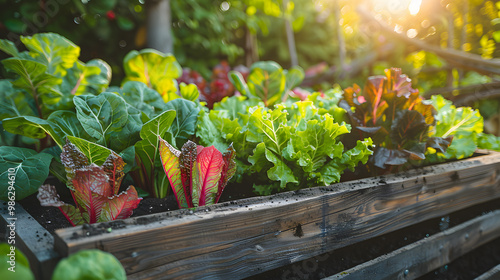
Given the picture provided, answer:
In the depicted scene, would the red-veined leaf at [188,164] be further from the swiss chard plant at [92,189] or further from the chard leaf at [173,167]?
the swiss chard plant at [92,189]

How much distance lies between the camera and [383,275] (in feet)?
3.47

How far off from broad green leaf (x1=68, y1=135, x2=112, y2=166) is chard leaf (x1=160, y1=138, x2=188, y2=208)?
0.14 metres

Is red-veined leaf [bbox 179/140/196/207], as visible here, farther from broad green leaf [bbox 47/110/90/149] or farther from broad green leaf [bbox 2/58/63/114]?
broad green leaf [bbox 2/58/63/114]

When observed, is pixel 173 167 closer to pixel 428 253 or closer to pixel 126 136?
pixel 126 136

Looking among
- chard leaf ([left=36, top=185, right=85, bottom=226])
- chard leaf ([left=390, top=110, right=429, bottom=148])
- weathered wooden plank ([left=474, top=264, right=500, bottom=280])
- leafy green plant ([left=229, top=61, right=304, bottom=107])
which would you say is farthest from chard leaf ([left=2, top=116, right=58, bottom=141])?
weathered wooden plank ([left=474, top=264, right=500, bottom=280])

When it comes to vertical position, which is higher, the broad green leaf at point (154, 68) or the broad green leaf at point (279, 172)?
the broad green leaf at point (154, 68)

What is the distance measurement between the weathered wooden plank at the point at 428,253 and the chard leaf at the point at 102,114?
785mm

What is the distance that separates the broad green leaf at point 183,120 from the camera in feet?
3.60

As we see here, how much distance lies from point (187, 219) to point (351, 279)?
0.57 m

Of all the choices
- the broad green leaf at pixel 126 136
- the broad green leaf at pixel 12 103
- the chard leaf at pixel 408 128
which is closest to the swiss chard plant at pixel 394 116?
the chard leaf at pixel 408 128

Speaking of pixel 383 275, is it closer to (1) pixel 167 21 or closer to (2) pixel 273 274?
(2) pixel 273 274

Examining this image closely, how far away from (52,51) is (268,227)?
1.05m

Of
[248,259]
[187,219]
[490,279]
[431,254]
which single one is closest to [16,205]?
[187,219]

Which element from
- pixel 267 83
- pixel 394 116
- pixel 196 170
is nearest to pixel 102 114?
pixel 196 170
